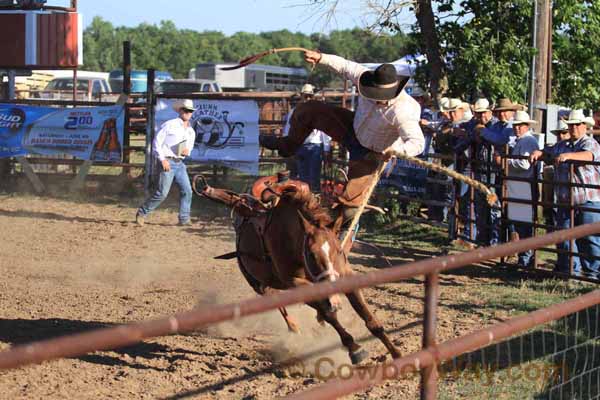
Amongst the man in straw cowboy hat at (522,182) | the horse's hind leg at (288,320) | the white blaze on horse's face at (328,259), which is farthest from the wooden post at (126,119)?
the white blaze on horse's face at (328,259)

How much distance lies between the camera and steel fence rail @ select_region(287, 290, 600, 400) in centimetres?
270

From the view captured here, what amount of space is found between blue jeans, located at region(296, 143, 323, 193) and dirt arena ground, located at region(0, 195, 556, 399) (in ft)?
6.44

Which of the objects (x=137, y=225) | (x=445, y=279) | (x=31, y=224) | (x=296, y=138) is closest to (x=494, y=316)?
(x=445, y=279)

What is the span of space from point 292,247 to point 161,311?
86.4 inches

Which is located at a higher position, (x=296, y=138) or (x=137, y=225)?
(x=296, y=138)

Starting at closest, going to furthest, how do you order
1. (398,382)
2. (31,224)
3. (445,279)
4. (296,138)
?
(398,382)
(296,138)
(445,279)
(31,224)

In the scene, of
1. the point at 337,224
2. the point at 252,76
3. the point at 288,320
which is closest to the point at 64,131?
the point at 288,320

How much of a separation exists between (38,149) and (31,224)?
312 cm

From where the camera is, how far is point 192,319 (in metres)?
2.34

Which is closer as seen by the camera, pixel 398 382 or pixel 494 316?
pixel 398 382

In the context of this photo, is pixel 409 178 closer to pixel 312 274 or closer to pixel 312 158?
pixel 312 158

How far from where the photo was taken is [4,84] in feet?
54.7

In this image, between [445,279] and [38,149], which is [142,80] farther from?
[445,279]

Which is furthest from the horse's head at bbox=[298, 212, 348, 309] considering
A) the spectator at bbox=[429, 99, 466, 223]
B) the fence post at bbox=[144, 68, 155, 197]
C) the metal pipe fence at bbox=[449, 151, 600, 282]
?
the fence post at bbox=[144, 68, 155, 197]
